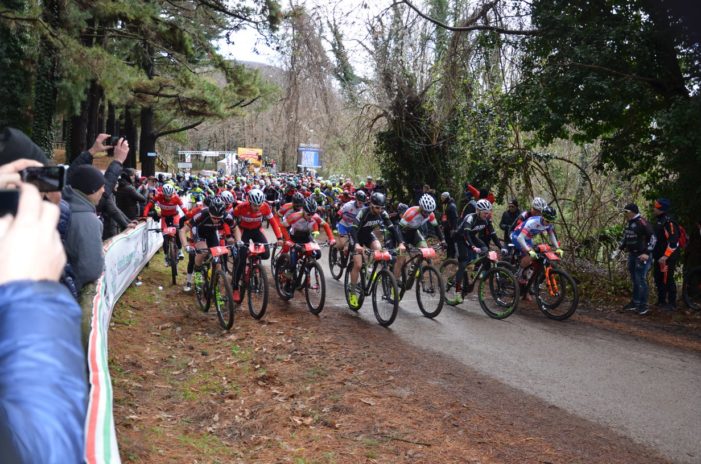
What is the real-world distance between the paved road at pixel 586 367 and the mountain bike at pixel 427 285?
0.83 feet

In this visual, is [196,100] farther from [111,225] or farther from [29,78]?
[111,225]

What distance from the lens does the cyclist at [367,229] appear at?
10711 millimetres

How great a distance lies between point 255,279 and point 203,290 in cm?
112

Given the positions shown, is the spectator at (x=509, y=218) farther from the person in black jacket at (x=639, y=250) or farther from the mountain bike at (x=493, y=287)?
the person in black jacket at (x=639, y=250)

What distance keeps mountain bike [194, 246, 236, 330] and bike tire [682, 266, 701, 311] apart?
334 inches

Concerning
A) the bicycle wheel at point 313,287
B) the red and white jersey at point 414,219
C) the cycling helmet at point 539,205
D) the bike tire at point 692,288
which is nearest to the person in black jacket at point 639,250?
the bike tire at point 692,288

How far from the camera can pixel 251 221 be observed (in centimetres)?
1095

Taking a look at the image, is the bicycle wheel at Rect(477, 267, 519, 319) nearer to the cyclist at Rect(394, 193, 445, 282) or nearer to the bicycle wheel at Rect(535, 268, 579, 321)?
the bicycle wheel at Rect(535, 268, 579, 321)

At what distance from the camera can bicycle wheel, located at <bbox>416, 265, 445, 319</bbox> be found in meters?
10.4

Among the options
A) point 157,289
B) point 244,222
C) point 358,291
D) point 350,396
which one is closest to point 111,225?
point 157,289

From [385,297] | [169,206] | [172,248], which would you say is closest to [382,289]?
[385,297]

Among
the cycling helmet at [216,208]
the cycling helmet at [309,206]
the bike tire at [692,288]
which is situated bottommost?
the bike tire at [692,288]

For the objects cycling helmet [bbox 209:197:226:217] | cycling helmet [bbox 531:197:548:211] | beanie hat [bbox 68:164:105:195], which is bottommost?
cycling helmet [bbox 209:197:226:217]

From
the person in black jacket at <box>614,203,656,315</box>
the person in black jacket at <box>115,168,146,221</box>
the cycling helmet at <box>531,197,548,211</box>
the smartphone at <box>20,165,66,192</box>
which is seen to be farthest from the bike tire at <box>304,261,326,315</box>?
the smartphone at <box>20,165,66,192</box>
